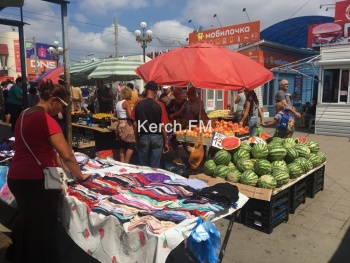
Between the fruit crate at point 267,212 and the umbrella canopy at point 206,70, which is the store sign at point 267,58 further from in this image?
the fruit crate at point 267,212

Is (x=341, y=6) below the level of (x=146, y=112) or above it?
above

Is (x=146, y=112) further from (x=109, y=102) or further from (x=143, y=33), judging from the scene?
(x=143, y=33)

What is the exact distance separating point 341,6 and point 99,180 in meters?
12.4

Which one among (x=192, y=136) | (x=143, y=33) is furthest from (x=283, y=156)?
(x=143, y=33)

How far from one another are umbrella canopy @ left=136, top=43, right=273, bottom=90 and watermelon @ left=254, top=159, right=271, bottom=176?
145 centimetres

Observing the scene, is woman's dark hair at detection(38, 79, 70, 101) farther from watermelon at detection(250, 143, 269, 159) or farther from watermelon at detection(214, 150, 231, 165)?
watermelon at detection(250, 143, 269, 159)

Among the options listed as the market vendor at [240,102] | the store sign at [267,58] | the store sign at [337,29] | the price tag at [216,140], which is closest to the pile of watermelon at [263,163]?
the price tag at [216,140]

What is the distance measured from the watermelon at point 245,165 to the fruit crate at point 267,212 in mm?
554

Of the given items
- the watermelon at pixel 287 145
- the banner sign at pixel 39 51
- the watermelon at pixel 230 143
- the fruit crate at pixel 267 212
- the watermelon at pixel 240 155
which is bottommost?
the fruit crate at pixel 267 212

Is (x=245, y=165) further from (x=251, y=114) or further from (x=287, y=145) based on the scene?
(x=251, y=114)

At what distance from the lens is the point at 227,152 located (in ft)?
15.7

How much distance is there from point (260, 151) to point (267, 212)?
103 cm

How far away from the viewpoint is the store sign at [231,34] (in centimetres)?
1532

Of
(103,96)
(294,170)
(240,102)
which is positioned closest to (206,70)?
(294,170)
